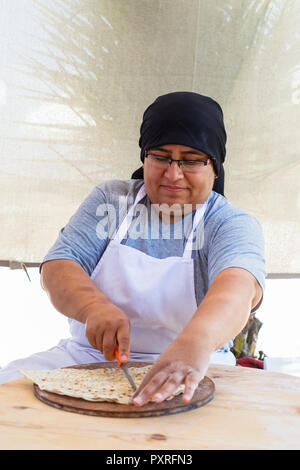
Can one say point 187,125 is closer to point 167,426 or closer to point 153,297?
point 153,297

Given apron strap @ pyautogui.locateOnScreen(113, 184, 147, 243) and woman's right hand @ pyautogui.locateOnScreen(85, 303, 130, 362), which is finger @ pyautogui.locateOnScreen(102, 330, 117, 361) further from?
apron strap @ pyautogui.locateOnScreen(113, 184, 147, 243)

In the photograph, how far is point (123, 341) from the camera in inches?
59.1

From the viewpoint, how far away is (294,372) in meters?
2.86

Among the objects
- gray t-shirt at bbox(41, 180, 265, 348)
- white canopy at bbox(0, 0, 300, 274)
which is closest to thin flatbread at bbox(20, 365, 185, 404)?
gray t-shirt at bbox(41, 180, 265, 348)

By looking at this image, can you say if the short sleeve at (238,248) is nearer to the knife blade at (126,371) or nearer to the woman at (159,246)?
the woman at (159,246)

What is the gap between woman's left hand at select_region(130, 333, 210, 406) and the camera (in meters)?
1.24

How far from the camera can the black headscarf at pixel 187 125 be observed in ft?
6.28

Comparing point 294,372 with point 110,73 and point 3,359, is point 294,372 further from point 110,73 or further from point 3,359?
point 110,73

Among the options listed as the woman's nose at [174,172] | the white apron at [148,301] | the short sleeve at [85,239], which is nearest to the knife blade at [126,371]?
the white apron at [148,301]

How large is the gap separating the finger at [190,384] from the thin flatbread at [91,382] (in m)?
0.09

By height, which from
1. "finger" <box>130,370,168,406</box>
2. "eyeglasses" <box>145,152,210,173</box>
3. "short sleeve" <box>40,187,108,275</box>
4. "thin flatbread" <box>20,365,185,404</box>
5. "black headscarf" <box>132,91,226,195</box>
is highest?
"black headscarf" <box>132,91,226,195</box>

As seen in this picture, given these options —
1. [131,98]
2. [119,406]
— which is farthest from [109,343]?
[131,98]

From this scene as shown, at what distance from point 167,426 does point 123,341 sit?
0.35 meters

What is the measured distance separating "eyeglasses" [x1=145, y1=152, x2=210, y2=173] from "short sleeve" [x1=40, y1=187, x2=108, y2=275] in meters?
0.29
